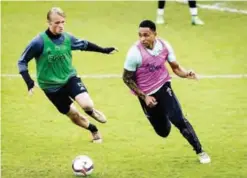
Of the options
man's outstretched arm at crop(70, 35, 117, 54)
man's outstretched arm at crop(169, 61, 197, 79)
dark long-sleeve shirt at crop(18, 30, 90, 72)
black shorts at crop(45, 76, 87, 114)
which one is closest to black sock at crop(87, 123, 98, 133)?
black shorts at crop(45, 76, 87, 114)

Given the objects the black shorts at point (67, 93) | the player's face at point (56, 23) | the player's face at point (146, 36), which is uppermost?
the player's face at point (146, 36)

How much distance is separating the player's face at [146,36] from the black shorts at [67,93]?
174cm

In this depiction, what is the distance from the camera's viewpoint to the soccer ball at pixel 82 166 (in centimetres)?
1155

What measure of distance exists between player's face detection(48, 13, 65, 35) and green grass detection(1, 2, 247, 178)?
205cm

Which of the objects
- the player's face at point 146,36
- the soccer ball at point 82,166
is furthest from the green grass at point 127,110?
the player's face at point 146,36

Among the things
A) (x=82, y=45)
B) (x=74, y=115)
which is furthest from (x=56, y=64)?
(x=74, y=115)

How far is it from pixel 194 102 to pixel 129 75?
4.86 m

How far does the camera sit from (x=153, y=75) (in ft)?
38.4

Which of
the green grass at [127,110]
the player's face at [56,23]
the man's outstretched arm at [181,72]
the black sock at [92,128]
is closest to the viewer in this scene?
the man's outstretched arm at [181,72]

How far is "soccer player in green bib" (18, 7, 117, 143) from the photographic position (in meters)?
12.5

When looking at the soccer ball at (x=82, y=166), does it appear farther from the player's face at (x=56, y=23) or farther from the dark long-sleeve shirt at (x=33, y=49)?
the player's face at (x=56, y=23)

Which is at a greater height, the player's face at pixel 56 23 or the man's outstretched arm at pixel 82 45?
the player's face at pixel 56 23

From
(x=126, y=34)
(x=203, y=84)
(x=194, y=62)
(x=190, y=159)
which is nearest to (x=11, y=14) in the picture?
(x=126, y=34)

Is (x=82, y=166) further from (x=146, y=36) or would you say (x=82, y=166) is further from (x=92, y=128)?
(x=146, y=36)
